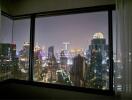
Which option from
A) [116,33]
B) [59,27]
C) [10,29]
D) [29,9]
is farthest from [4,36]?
[116,33]

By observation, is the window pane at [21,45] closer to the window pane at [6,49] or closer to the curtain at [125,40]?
the window pane at [6,49]

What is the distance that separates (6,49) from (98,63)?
187 cm

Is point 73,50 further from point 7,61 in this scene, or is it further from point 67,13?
point 7,61

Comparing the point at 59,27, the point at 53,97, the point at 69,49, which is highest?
the point at 59,27

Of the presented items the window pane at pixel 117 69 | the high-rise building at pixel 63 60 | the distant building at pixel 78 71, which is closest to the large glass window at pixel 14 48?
the high-rise building at pixel 63 60

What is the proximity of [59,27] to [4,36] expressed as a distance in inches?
43.9

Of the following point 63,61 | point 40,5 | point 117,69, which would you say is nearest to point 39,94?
point 63,61

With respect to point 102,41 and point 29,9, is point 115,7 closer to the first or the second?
point 102,41

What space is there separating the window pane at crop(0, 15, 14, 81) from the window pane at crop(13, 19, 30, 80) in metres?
0.11

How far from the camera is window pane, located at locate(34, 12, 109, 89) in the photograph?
266 centimetres

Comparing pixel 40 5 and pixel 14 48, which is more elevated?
pixel 40 5

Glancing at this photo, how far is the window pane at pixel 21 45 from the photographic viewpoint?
324 cm

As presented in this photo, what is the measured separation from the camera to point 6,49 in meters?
3.28

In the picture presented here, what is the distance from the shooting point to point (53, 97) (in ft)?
9.34
